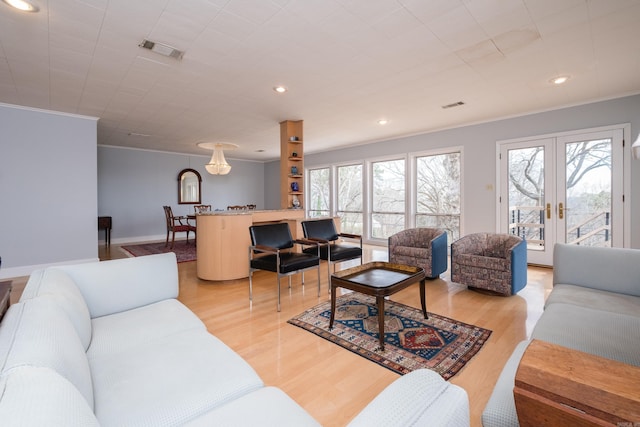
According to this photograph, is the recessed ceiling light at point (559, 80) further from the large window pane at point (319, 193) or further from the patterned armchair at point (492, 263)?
the large window pane at point (319, 193)

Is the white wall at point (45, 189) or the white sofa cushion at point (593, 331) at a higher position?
the white wall at point (45, 189)

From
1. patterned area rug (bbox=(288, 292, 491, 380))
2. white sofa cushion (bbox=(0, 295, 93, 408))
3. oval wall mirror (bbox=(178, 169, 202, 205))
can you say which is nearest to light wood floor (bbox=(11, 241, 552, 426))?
patterned area rug (bbox=(288, 292, 491, 380))

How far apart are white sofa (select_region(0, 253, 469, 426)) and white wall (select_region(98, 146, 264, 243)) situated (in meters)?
6.75

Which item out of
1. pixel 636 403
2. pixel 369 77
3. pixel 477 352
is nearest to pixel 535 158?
pixel 369 77

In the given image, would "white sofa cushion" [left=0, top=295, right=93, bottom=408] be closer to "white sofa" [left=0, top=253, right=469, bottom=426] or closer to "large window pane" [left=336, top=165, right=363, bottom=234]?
"white sofa" [left=0, top=253, right=469, bottom=426]

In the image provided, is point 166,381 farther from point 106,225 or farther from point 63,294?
point 106,225

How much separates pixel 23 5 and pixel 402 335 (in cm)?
378

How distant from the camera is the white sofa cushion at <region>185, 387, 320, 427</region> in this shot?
35.8 inches

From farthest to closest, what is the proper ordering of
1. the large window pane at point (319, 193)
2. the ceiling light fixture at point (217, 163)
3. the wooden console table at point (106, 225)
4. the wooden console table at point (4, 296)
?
the large window pane at point (319, 193) < the wooden console table at point (106, 225) < the ceiling light fixture at point (217, 163) < the wooden console table at point (4, 296)

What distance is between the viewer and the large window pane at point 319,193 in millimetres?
8414

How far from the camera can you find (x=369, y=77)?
3369 millimetres

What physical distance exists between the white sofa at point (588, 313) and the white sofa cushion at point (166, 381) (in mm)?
957

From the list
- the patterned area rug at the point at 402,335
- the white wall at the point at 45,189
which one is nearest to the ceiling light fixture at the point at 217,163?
the white wall at the point at 45,189

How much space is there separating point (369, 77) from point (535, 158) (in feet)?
10.8
